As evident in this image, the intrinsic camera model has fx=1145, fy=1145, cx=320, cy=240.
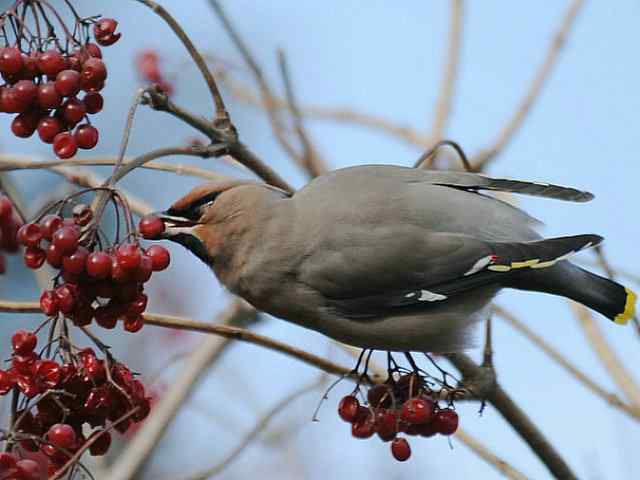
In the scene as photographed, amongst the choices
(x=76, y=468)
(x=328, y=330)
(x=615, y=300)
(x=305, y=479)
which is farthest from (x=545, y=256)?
(x=305, y=479)

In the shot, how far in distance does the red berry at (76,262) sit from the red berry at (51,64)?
43 centimetres

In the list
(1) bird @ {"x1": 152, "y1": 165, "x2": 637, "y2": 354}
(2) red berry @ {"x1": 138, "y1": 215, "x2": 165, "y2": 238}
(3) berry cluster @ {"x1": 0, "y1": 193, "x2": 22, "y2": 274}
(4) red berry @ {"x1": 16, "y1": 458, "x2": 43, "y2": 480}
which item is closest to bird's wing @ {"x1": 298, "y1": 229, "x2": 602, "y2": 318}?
(1) bird @ {"x1": 152, "y1": 165, "x2": 637, "y2": 354}

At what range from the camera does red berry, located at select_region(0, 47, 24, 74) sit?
8.05 feet

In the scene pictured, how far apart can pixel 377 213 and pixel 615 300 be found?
76cm

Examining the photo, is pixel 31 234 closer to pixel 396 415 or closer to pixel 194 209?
pixel 194 209

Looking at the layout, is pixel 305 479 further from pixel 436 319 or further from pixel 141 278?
pixel 141 278

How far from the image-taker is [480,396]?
2990 mm

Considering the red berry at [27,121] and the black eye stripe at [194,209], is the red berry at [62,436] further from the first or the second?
the black eye stripe at [194,209]

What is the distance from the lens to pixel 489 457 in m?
Result: 3.07

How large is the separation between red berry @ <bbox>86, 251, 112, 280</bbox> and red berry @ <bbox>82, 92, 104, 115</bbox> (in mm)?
406

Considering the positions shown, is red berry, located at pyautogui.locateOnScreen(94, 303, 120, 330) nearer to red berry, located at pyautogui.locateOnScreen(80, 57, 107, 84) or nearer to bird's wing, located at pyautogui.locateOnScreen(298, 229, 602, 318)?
red berry, located at pyautogui.locateOnScreen(80, 57, 107, 84)

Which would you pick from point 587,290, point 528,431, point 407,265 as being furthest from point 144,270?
point 587,290

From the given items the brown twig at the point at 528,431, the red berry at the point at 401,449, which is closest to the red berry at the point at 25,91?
the red berry at the point at 401,449

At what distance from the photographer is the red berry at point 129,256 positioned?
2254 mm
